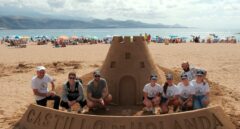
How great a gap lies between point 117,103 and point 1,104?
11.0ft

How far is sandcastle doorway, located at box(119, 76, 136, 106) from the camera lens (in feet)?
26.8

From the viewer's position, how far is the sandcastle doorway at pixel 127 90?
8180 millimetres

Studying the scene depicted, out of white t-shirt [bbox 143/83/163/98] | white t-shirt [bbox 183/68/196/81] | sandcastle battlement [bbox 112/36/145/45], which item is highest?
sandcastle battlement [bbox 112/36/145/45]

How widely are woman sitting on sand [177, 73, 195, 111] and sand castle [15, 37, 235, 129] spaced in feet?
2.52

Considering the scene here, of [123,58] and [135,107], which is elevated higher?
[123,58]

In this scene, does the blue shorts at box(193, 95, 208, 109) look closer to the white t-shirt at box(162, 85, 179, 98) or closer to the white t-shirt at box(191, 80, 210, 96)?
the white t-shirt at box(191, 80, 210, 96)

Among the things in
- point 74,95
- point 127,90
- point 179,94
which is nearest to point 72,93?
point 74,95

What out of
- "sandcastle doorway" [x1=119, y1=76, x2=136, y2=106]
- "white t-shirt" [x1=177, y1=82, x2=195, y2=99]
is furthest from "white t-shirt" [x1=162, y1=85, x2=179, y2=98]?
"sandcastle doorway" [x1=119, y1=76, x2=136, y2=106]

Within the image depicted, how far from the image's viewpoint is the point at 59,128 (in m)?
6.24

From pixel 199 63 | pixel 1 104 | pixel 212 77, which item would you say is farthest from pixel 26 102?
pixel 199 63

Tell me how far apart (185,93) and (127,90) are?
1.58m

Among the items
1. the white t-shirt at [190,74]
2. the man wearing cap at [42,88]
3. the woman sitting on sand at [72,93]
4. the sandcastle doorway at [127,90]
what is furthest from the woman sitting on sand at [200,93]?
the man wearing cap at [42,88]

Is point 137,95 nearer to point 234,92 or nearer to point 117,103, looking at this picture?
→ point 117,103

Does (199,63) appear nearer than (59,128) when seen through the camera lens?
No
